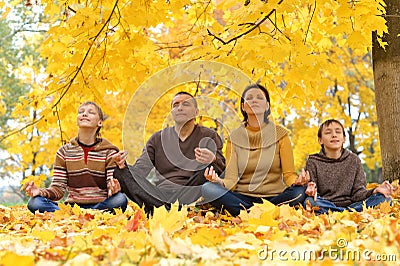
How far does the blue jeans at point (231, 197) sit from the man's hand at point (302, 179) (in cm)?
4

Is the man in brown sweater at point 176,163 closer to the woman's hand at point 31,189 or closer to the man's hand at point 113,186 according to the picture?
the man's hand at point 113,186

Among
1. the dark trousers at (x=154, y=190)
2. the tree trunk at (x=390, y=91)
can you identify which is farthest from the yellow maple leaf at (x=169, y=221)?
the tree trunk at (x=390, y=91)

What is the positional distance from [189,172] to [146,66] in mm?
1220

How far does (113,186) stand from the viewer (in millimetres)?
3533

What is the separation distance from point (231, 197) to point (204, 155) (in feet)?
1.11

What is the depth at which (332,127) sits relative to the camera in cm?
354

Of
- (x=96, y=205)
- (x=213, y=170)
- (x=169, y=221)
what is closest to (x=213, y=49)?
(x=213, y=170)

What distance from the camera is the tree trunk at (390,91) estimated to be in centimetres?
425

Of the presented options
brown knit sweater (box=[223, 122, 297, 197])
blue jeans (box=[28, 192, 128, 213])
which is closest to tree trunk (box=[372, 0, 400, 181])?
brown knit sweater (box=[223, 122, 297, 197])

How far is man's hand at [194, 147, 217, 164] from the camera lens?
3246 millimetres

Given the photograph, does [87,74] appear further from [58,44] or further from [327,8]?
[327,8]

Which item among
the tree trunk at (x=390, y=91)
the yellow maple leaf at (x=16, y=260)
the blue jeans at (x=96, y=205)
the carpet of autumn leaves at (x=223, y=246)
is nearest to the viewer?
the yellow maple leaf at (x=16, y=260)

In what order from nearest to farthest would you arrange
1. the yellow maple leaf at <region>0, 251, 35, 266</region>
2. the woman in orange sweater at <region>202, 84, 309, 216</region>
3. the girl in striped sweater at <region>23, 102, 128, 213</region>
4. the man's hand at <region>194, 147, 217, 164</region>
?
the yellow maple leaf at <region>0, 251, 35, 266</region>, the man's hand at <region>194, 147, 217, 164</region>, the woman in orange sweater at <region>202, 84, 309, 216</region>, the girl in striped sweater at <region>23, 102, 128, 213</region>

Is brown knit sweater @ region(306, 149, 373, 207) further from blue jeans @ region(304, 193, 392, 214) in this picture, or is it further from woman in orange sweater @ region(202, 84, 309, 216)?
woman in orange sweater @ region(202, 84, 309, 216)
